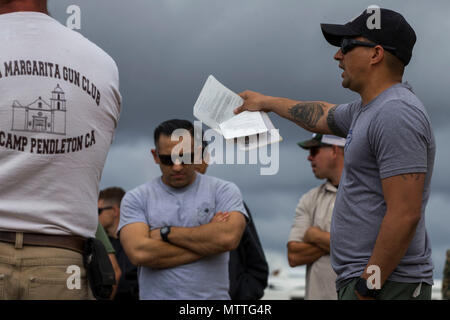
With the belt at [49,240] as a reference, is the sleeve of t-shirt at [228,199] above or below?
below

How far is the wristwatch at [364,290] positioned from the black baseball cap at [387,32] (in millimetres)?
1207

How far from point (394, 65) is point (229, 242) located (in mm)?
2119

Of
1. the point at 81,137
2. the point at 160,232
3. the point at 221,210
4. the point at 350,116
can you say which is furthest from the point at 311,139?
the point at 81,137

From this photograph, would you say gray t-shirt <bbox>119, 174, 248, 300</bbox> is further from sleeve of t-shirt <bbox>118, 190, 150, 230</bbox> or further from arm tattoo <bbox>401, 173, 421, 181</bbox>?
arm tattoo <bbox>401, 173, 421, 181</bbox>

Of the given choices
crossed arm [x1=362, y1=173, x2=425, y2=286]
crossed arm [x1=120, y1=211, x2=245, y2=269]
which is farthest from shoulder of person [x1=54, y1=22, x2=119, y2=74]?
crossed arm [x1=120, y1=211, x2=245, y2=269]

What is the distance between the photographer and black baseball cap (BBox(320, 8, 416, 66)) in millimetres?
3383

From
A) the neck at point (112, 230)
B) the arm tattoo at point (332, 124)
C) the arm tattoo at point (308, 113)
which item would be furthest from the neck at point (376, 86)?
the neck at point (112, 230)

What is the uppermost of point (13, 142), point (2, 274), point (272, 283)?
point (13, 142)

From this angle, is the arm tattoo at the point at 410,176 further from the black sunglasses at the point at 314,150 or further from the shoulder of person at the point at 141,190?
the black sunglasses at the point at 314,150

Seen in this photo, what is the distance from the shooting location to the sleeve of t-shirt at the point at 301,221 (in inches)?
250

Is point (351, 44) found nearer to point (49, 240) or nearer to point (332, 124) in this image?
point (332, 124)

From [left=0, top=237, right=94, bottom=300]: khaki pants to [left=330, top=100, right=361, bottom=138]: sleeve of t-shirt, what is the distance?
1.83m

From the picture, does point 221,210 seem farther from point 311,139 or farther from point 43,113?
point 43,113
